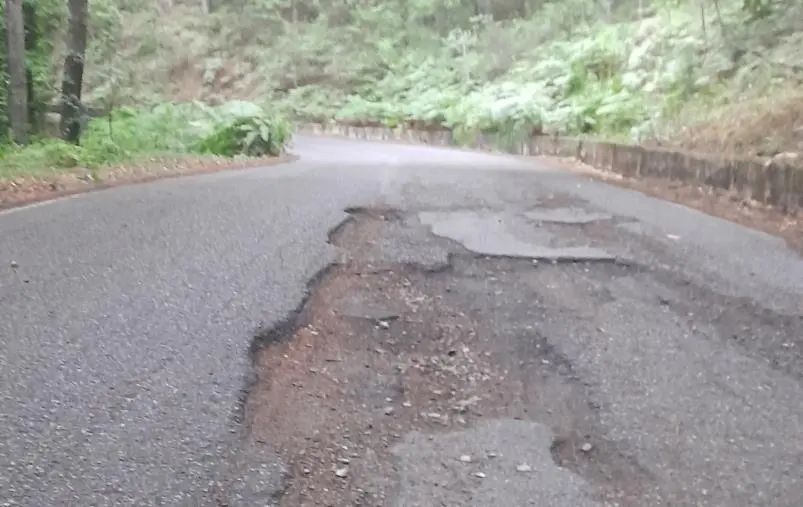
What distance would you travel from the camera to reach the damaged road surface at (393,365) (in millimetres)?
3119

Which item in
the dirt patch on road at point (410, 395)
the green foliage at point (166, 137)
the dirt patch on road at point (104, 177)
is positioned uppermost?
the green foliage at point (166, 137)

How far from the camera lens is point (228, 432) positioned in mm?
3391

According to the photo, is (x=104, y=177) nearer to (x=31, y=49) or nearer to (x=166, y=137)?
(x=166, y=137)

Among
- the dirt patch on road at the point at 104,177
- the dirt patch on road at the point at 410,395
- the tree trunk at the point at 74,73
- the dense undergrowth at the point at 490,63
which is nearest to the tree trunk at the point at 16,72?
the tree trunk at the point at 74,73

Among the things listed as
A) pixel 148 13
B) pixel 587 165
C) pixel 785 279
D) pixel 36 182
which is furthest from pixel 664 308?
pixel 148 13

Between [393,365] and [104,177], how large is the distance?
8.67 meters

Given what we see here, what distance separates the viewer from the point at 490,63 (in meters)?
31.4

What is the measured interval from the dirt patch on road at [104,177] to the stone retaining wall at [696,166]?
6.59 metres

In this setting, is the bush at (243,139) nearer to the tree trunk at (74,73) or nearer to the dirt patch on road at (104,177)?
the dirt patch on road at (104,177)

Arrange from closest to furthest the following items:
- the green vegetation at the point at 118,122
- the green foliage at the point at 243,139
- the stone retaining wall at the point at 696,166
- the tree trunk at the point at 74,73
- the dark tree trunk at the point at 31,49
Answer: the stone retaining wall at the point at 696,166 < the tree trunk at the point at 74,73 < the green vegetation at the point at 118,122 < the dark tree trunk at the point at 31,49 < the green foliage at the point at 243,139

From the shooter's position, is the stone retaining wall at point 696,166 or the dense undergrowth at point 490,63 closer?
the stone retaining wall at point 696,166

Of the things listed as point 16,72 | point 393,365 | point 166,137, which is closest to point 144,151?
point 166,137

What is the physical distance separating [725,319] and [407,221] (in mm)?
3689

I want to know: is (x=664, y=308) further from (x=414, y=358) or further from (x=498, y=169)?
(x=498, y=169)
